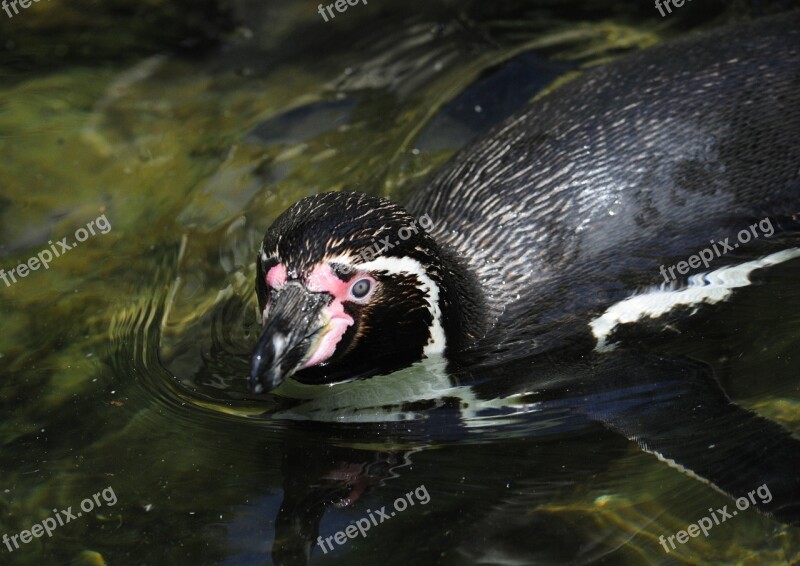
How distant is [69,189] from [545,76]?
2.93 meters

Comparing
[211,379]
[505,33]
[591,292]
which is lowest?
[591,292]

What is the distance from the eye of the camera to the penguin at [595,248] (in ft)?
14.5

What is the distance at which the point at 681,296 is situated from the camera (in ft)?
16.7

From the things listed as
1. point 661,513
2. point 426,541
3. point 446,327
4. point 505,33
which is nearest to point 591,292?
point 446,327

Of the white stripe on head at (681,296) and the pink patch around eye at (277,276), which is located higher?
the pink patch around eye at (277,276)

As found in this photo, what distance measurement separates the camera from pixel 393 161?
6395 millimetres

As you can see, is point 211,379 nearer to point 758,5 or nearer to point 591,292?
point 591,292

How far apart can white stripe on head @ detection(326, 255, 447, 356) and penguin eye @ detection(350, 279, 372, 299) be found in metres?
0.06
